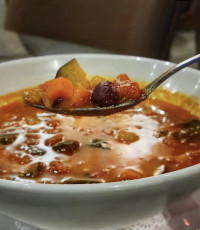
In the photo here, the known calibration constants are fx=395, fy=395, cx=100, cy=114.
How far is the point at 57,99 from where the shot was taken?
924 millimetres

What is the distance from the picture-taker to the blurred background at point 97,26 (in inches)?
81.4

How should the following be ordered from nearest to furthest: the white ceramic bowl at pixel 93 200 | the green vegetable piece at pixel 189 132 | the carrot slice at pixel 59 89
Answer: the white ceramic bowl at pixel 93 200 < the carrot slice at pixel 59 89 < the green vegetable piece at pixel 189 132

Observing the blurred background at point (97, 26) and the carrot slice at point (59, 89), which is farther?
the blurred background at point (97, 26)

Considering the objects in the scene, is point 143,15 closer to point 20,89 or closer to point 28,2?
point 28,2

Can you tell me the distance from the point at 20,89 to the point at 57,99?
369mm

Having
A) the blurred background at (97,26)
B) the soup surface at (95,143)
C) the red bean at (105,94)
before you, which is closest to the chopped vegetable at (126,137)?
the soup surface at (95,143)

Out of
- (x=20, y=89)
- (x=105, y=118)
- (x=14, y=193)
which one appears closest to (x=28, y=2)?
(x=20, y=89)

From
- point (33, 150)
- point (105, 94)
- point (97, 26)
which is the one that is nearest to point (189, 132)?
point (105, 94)

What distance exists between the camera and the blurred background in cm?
207

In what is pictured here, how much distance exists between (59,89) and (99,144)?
0.16 meters

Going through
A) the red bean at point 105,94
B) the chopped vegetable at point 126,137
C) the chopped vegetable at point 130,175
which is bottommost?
the chopped vegetable at point 130,175

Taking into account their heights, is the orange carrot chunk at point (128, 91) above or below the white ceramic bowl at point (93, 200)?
above

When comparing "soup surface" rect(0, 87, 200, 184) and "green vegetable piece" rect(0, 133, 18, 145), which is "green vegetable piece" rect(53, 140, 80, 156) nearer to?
"soup surface" rect(0, 87, 200, 184)

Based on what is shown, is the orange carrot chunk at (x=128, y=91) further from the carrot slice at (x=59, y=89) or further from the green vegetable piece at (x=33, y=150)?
the green vegetable piece at (x=33, y=150)
